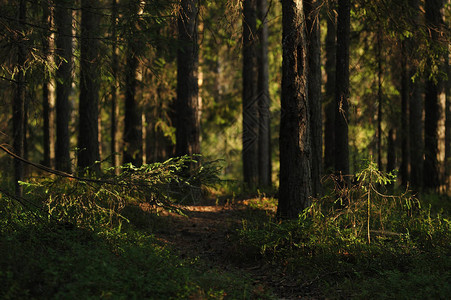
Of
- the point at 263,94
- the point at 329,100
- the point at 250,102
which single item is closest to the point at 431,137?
the point at 329,100

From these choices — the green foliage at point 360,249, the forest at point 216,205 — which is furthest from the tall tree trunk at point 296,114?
the green foliage at point 360,249

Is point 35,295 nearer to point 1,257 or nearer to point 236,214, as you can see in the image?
point 1,257

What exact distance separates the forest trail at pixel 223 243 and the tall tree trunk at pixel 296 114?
141 centimetres

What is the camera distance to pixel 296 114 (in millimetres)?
8211

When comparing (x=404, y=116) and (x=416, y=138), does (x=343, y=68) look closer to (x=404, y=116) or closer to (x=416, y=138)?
(x=404, y=116)

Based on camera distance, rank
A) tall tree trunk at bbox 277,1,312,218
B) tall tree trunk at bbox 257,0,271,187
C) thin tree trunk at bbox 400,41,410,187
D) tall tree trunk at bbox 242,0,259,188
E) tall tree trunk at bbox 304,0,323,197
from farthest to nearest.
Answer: tall tree trunk at bbox 257,0,271,187, tall tree trunk at bbox 242,0,259,188, thin tree trunk at bbox 400,41,410,187, tall tree trunk at bbox 304,0,323,197, tall tree trunk at bbox 277,1,312,218

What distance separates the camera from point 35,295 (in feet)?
15.1

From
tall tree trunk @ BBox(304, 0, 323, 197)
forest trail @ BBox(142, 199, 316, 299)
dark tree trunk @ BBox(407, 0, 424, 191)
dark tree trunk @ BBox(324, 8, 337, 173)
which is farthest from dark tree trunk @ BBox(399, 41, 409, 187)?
forest trail @ BBox(142, 199, 316, 299)

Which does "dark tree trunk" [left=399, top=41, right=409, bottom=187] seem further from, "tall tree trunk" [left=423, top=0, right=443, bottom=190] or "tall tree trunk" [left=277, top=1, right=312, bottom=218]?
"tall tree trunk" [left=277, top=1, right=312, bottom=218]

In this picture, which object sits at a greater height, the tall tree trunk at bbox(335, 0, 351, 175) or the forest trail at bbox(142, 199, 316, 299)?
the tall tree trunk at bbox(335, 0, 351, 175)

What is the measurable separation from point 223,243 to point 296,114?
3.07 m

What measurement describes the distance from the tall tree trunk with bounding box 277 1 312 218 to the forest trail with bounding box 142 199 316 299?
1.41 metres

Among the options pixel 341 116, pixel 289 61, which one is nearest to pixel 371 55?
pixel 341 116

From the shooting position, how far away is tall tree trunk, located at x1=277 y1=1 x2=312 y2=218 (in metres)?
8.20
